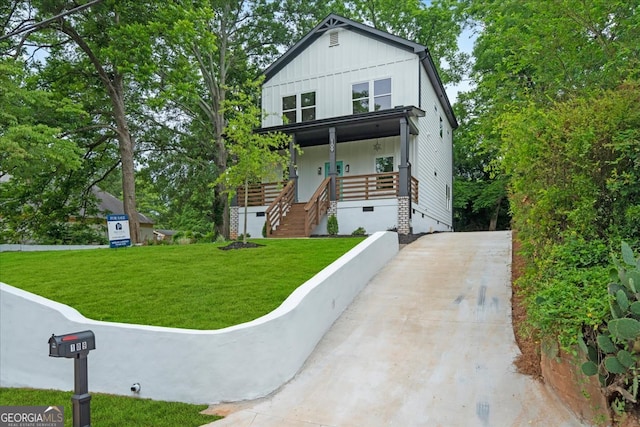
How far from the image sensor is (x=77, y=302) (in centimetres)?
656

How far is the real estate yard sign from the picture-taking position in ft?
42.9

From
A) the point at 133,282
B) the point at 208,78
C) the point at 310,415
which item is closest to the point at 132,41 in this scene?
the point at 208,78

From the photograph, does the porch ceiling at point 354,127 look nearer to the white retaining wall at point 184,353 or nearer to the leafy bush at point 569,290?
the white retaining wall at point 184,353

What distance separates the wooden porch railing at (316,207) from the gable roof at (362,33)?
5.94m

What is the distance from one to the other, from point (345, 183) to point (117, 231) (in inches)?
324

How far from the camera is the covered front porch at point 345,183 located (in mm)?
13945

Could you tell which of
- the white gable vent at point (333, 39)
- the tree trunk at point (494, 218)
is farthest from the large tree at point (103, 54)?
the tree trunk at point (494, 218)

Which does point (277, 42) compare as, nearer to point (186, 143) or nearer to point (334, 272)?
point (186, 143)

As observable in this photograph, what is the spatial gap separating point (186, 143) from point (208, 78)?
3712 millimetres

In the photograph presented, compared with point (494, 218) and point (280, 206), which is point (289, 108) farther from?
point (494, 218)

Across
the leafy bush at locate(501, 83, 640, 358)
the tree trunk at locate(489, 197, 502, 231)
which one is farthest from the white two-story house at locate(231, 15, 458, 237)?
the leafy bush at locate(501, 83, 640, 358)

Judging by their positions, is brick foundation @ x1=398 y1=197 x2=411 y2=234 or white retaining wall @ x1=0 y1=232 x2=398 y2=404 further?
brick foundation @ x1=398 y1=197 x2=411 y2=234

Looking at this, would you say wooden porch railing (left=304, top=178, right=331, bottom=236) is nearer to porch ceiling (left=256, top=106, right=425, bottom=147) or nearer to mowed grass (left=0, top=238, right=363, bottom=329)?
porch ceiling (left=256, top=106, right=425, bottom=147)

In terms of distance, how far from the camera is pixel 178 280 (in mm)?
7559
